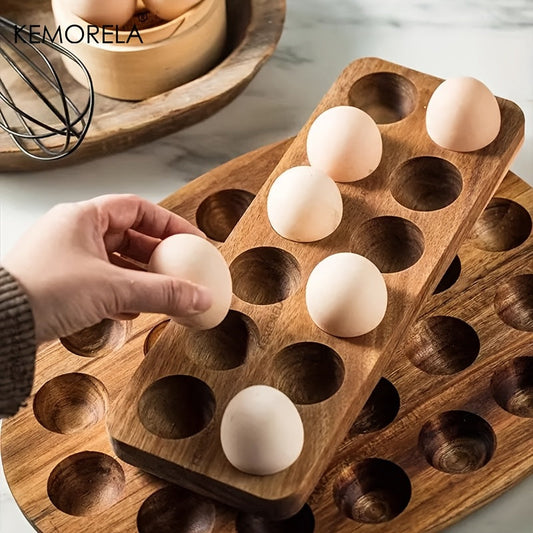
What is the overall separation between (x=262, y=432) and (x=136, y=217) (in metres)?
0.28

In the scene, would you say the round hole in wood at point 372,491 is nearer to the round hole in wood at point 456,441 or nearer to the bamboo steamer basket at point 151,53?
the round hole in wood at point 456,441

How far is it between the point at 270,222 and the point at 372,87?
0.87 feet

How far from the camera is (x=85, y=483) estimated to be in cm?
105

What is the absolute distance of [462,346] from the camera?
1.13 meters

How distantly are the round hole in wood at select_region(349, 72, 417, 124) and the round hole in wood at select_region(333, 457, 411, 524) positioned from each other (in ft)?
1.51

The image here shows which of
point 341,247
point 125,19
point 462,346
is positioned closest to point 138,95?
point 125,19

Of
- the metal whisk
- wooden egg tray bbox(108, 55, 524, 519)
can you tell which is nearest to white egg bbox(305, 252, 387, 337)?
wooden egg tray bbox(108, 55, 524, 519)

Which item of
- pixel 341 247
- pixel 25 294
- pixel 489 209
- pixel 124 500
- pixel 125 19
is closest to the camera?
pixel 25 294

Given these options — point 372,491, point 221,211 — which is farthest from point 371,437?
point 221,211

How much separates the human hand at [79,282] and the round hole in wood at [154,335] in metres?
0.17

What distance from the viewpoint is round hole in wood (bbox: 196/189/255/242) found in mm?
1245

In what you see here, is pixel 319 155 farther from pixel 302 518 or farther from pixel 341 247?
pixel 302 518

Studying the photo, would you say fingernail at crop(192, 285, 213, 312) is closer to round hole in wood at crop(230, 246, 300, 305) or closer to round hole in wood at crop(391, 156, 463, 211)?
round hole in wood at crop(230, 246, 300, 305)

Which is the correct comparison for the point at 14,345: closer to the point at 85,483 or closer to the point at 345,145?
the point at 85,483
